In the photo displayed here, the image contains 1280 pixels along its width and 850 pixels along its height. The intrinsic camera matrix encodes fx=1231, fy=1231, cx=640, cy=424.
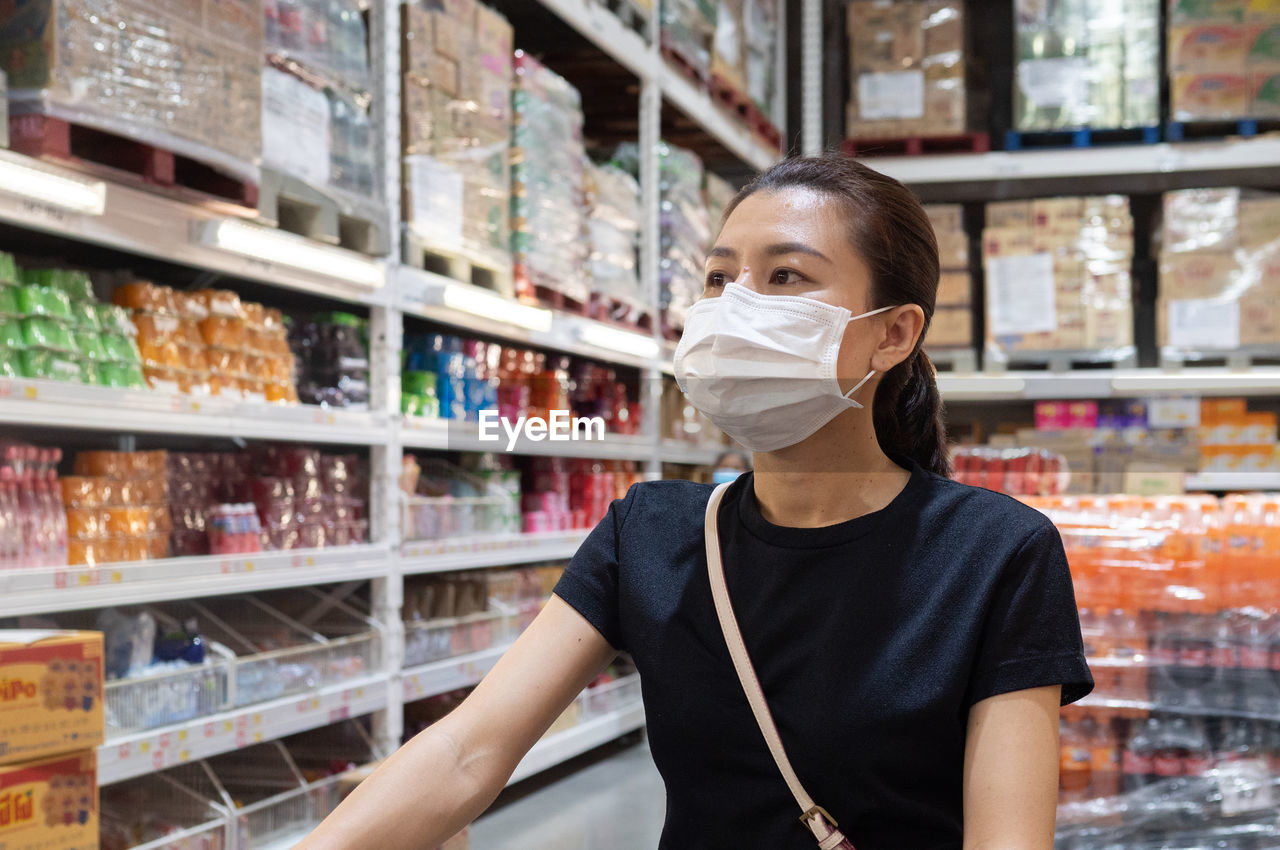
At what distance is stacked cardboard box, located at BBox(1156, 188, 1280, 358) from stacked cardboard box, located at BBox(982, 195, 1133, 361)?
0.23 metres

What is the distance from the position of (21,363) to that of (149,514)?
0.53 metres

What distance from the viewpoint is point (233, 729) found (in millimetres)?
3242

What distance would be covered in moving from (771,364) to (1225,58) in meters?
6.52

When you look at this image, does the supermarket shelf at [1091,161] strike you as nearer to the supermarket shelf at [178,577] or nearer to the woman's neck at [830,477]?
the supermarket shelf at [178,577]

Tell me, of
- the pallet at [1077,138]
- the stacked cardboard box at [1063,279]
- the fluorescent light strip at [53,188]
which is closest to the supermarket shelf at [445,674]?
the fluorescent light strip at [53,188]

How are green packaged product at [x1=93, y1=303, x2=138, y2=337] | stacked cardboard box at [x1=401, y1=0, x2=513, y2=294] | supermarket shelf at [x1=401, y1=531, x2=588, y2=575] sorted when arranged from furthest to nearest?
supermarket shelf at [x1=401, y1=531, x2=588, y2=575] → stacked cardboard box at [x1=401, y1=0, x2=513, y2=294] → green packaged product at [x1=93, y1=303, x2=138, y2=337]

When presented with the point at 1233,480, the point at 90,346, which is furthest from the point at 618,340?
the point at 1233,480

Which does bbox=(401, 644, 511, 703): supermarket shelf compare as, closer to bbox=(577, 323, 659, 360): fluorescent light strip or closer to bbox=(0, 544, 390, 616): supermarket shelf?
bbox=(0, 544, 390, 616): supermarket shelf

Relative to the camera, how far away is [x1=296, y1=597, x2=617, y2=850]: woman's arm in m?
1.18

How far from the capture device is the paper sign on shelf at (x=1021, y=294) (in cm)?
677

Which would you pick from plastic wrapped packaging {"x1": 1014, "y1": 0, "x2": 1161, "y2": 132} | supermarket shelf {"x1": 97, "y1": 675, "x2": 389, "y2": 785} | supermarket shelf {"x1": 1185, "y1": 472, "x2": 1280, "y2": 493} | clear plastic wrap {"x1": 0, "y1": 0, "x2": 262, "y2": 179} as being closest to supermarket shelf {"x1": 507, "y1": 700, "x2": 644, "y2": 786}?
supermarket shelf {"x1": 97, "y1": 675, "x2": 389, "y2": 785}

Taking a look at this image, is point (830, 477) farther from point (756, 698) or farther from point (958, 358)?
point (958, 358)

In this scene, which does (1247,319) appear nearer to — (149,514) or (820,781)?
(149,514)

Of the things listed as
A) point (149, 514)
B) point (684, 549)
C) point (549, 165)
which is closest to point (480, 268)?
point (549, 165)
